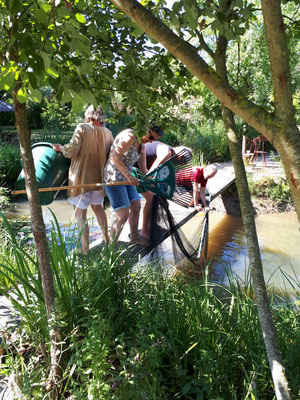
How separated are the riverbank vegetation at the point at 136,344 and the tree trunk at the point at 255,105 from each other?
0.94 meters

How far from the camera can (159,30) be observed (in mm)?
1229

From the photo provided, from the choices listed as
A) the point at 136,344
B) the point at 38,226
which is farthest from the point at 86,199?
the point at 136,344

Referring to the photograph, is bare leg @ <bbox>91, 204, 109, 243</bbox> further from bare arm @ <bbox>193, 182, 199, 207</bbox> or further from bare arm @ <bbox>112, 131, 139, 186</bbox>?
bare arm @ <bbox>193, 182, 199, 207</bbox>

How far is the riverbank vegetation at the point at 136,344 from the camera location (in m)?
1.50

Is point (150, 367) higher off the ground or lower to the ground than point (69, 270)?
lower

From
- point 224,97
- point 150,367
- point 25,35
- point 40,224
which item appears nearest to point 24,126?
point 40,224

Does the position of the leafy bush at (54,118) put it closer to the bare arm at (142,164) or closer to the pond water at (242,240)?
the pond water at (242,240)

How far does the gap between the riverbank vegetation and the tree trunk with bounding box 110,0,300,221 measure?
94 cm

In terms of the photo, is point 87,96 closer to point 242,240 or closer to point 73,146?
point 73,146

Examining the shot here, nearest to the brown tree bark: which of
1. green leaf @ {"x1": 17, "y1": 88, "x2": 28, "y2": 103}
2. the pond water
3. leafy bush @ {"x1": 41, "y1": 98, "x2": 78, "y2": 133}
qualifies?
green leaf @ {"x1": 17, "y1": 88, "x2": 28, "y2": 103}

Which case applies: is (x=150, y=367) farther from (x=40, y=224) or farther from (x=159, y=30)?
(x=159, y=30)

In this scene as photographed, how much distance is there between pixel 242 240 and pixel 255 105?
5545 millimetres

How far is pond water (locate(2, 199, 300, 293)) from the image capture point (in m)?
5.08

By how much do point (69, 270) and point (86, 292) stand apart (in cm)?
18
